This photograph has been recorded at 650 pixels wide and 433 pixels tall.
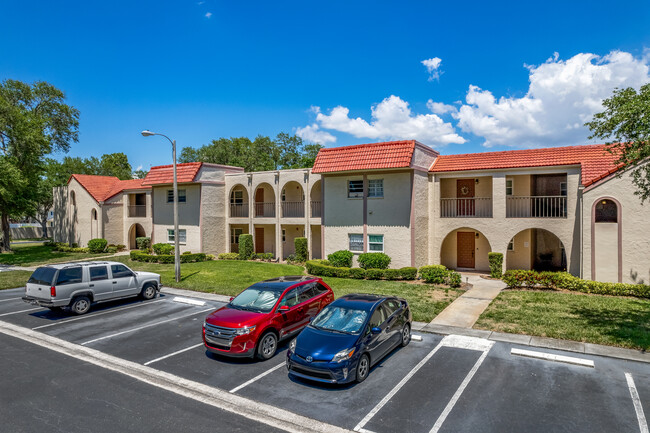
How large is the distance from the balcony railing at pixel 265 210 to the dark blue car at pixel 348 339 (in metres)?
18.2

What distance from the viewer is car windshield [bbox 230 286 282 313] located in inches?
411

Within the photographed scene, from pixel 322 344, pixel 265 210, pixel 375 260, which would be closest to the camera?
pixel 322 344

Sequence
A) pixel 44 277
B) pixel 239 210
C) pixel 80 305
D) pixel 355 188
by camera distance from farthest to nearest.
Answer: pixel 239 210 → pixel 355 188 → pixel 80 305 → pixel 44 277

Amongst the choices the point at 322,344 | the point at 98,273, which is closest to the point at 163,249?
the point at 98,273

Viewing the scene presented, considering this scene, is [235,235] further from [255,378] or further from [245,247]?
[255,378]

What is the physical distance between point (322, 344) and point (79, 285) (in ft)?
33.3

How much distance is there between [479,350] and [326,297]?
14.6 ft

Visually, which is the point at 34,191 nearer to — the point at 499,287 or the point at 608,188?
the point at 499,287

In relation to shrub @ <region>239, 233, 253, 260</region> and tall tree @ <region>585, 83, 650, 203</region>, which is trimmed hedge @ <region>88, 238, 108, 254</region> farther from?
tall tree @ <region>585, 83, 650, 203</region>

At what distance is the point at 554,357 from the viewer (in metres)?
9.53

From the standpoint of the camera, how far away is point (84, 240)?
3512 cm

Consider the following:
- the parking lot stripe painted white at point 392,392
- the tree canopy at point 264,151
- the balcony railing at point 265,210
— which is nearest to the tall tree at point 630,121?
the parking lot stripe painted white at point 392,392

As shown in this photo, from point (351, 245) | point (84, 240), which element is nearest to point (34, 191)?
point (84, 240)

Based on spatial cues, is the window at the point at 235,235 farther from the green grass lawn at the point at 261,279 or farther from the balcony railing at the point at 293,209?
the balcony railing at the point at 293,209
